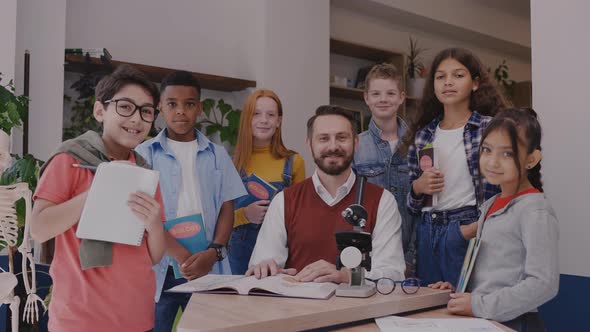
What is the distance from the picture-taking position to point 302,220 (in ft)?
7.36

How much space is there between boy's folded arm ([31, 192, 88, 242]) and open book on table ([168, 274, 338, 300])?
36 cm

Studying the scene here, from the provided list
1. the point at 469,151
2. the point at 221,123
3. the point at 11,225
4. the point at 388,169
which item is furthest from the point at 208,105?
the point at 469,151

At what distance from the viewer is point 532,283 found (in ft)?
5.14

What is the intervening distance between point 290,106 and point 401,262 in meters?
3.17

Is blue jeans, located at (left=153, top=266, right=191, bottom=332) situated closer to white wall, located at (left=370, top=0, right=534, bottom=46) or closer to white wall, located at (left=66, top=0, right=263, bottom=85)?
white wall, located at (left=66, top=0, right=263, bottom=85)

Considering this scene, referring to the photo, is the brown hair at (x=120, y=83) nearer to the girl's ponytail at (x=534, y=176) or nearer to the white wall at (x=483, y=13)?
the girl's ponytail at (x=534, y=176)

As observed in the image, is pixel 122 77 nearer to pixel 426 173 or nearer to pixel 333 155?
pixel 333 155

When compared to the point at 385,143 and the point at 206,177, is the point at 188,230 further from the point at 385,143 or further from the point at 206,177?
the point at 385,143

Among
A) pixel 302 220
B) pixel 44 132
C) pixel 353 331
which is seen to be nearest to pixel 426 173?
pixel 302 220

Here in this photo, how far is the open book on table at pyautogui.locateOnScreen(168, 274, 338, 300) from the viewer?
158 centimetres

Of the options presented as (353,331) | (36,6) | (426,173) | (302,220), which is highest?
(36,6)

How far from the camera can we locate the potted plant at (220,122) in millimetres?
4828

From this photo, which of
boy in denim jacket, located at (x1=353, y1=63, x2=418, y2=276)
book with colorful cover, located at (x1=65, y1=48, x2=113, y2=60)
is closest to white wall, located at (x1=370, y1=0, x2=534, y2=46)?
book with colorful cover, located at (x1=65, y1=48, x2=113, y2=60)

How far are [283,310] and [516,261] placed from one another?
29.5 inches
